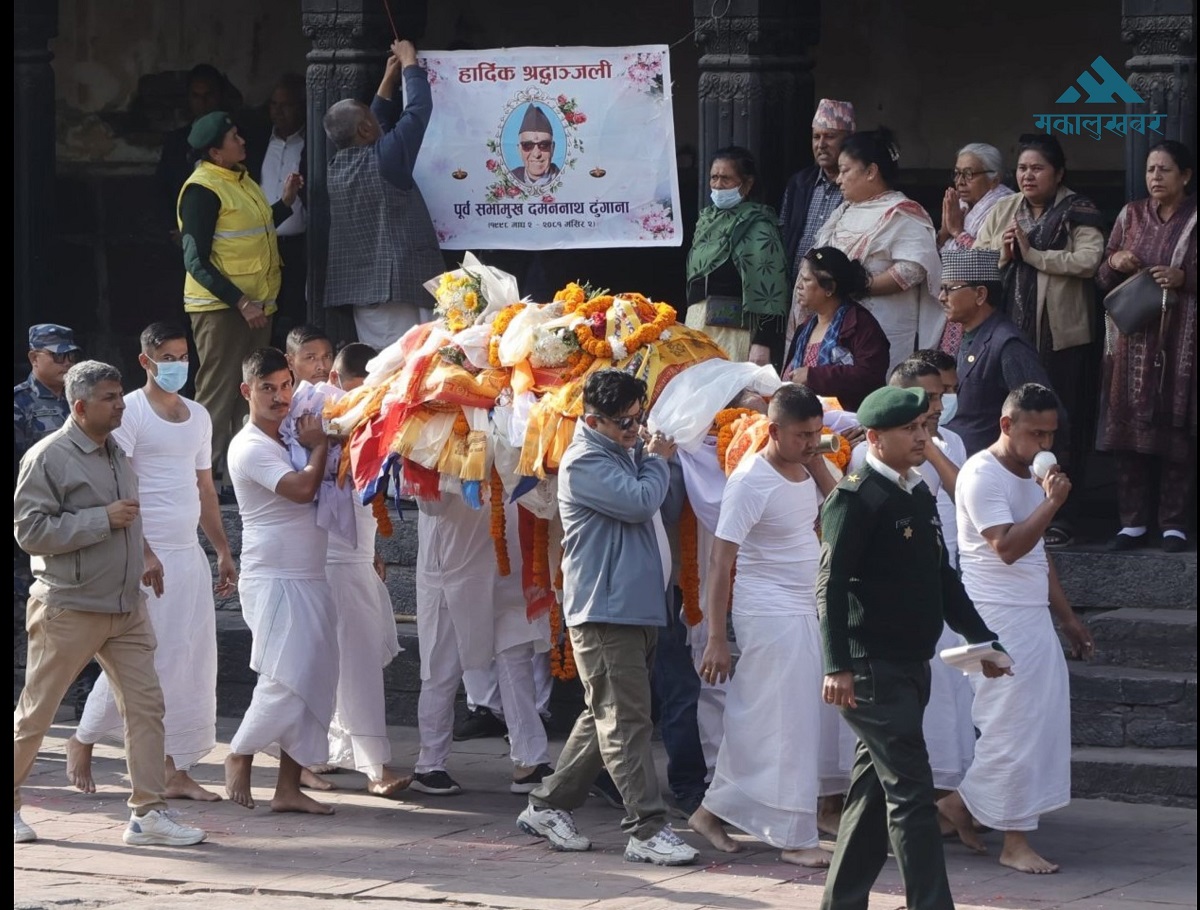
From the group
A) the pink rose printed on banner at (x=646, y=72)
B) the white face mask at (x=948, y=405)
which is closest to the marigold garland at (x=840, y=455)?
the white face mask at (x=948, y=405)

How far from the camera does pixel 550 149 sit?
11.0 m

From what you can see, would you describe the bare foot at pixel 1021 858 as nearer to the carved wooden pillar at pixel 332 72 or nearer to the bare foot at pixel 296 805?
the bare foot at pixel 296 805

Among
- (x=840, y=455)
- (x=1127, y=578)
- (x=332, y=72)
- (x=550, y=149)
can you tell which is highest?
(x=332, y=72)

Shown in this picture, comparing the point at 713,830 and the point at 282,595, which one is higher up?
the point at 282,595

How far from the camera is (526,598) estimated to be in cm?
880

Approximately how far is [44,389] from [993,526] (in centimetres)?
470

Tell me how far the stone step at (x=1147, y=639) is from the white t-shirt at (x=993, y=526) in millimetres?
1320

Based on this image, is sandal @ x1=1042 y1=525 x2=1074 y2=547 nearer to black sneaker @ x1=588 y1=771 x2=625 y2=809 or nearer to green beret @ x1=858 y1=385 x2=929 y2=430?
black sneaker @ x1=588 y1=771 x2=625 y2=809

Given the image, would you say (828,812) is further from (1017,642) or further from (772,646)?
(1017,642)

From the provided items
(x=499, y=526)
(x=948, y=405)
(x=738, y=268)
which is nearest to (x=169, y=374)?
(x=499, y=526)

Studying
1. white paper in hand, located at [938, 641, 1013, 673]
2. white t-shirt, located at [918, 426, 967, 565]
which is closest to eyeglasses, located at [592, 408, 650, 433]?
white t-shirt, located at [918, 426, 967, 565]

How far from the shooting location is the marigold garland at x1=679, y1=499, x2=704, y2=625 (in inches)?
332

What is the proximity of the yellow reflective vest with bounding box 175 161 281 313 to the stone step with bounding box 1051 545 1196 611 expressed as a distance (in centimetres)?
428

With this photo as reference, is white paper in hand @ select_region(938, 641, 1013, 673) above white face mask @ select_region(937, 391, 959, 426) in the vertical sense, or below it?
below
